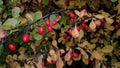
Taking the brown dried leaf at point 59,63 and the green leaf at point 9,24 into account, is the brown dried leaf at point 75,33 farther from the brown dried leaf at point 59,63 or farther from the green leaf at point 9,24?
the green leaf at point 9,24

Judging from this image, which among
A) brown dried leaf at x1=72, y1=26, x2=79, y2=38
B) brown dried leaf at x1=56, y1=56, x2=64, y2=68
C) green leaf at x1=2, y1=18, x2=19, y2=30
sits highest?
green leaf at x1=2, y1=18, x2=19, y2=30

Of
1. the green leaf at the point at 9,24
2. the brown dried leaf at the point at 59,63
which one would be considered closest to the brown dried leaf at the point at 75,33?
the brown dried leaf at the point at 59,63

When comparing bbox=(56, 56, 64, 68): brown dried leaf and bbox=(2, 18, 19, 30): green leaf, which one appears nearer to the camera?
bbox=(2, 18, 19, 30): green leaf

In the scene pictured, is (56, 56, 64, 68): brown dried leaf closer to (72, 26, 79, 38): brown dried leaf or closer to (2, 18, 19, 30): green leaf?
(72, 26, 79, 38): brown dried leaf

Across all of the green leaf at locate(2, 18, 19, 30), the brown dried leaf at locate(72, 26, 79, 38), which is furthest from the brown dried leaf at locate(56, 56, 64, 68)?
the green leaf at locate(2, 18, 19, 30)

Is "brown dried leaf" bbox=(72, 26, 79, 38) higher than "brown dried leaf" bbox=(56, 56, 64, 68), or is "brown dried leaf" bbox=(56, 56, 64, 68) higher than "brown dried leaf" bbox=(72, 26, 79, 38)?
"brown dried leaf" bbox=(72, 26, 79, 38)

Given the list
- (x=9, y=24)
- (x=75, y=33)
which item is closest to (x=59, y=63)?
(x=75, y=33)

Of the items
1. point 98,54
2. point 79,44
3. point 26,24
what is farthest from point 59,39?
point 26,24

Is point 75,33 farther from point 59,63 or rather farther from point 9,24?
point 9,24

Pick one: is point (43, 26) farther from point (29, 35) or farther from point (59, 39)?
point (59, 39)

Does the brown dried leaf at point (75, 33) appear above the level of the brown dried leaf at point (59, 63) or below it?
above

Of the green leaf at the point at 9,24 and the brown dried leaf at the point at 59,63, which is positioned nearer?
the green leaf at the point at 9,24
